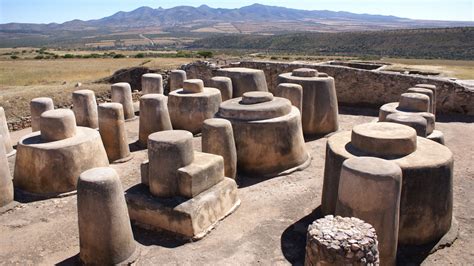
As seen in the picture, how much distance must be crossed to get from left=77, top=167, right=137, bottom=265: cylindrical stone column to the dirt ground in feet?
1.88

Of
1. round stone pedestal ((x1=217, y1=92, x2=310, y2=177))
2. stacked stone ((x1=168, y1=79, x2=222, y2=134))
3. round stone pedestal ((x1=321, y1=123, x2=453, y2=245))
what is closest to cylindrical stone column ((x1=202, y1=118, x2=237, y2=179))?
round stone pedestal ((x1=217, y1=92, x2=310, y2=177))

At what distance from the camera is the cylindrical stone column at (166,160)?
835cm

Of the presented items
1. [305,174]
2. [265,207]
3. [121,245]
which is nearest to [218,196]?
[265,207]

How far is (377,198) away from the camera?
659cm

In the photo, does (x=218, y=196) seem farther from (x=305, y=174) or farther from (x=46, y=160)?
(x=46, y=160)

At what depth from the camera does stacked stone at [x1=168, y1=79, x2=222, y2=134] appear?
15.0 metres

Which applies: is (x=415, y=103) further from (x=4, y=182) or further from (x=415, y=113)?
(x=4, y=182)

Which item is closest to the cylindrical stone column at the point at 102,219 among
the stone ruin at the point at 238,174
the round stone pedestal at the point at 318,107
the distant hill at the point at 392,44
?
the stone ruin at the point at 238,174

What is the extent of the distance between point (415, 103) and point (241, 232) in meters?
6.95

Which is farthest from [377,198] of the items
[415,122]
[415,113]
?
[415,113]

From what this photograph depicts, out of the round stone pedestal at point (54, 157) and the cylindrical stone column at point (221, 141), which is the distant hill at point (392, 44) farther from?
the round stone pedestal at point (54, 157)

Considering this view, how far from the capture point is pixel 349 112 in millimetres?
18594

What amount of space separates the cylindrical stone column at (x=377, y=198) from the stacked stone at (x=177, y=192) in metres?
2.95

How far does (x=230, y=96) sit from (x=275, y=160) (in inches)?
235
